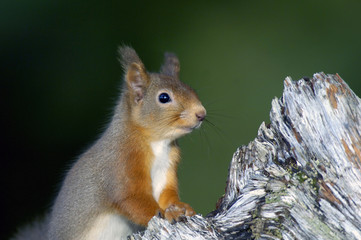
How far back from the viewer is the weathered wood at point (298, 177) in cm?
129

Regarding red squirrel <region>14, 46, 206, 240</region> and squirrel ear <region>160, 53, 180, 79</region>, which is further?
squirrel ear <region>160, 53, 180, 79</region>

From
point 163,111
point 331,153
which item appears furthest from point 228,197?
point 163,111

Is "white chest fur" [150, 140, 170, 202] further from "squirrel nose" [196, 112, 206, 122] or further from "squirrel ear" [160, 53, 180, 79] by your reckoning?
"squirrel ear" [160, 53, 180, 79]

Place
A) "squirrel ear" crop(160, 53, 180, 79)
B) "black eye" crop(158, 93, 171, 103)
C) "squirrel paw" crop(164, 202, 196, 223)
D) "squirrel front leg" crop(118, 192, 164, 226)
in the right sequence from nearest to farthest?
"squirrel paw" crop(164, 202, 196, 223) → "squirrel front leg" crop(118, 192, 164, 226) → "black eye" crop(158, 93, 171, 103) → "squirrel ear" crop(160, 53, 180, 79)

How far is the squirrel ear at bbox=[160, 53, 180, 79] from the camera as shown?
7.46 ft

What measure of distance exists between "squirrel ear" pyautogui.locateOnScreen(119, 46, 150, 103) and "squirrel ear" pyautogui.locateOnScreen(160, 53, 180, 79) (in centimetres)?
18

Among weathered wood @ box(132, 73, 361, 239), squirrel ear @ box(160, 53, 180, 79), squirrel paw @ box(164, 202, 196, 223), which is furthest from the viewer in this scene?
squirrel ear @ box(160, 53, 180, 79)

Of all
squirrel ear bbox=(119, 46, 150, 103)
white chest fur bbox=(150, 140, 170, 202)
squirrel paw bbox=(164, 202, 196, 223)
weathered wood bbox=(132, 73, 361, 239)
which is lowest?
weathered wood bbox=(132, 73, 361, 239)

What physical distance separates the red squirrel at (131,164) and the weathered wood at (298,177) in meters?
0.45

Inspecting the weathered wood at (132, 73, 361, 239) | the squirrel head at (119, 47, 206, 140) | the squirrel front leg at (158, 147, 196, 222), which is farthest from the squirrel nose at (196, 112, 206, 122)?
the weathered wood at (132, 73, 361, 239)

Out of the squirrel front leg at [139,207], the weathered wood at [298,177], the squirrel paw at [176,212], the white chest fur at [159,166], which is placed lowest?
the weathered wood at [298,177]

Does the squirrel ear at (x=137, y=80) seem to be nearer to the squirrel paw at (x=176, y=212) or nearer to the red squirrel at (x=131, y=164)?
the red squirrel at (x=131, y=164)

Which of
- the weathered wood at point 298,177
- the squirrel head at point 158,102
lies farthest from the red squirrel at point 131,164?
the weathered wood at point 298,177

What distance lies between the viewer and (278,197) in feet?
4.33
